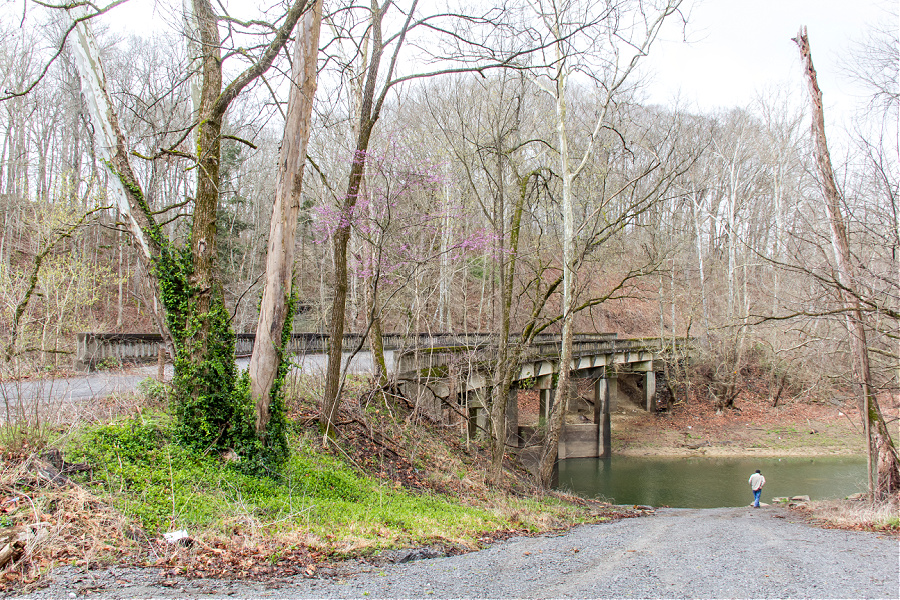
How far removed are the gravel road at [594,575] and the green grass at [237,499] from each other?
0.80 meters

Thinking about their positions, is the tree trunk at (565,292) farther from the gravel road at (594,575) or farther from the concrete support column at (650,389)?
the concrete support column at (650,389)

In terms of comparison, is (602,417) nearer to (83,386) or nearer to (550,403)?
(550,403)

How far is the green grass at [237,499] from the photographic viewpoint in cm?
533

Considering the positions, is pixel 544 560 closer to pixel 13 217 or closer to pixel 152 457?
pixel 152 457

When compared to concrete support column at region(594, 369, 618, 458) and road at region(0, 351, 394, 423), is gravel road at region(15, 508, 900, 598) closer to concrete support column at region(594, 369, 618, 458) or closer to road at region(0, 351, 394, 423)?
road at region(0, 351, 394, 423)

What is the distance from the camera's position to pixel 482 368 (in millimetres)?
16453

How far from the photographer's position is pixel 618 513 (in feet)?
40.4

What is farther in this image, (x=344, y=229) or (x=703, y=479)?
(x=703, y=479)

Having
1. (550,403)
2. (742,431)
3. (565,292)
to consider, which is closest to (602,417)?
(550,403)

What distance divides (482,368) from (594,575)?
11.5 meters

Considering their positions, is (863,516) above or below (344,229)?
below

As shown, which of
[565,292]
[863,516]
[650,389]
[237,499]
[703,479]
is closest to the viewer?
[237,499]

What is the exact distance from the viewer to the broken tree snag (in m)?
10.5

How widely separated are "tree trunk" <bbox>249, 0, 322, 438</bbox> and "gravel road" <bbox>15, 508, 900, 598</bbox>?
3256 millimetres
